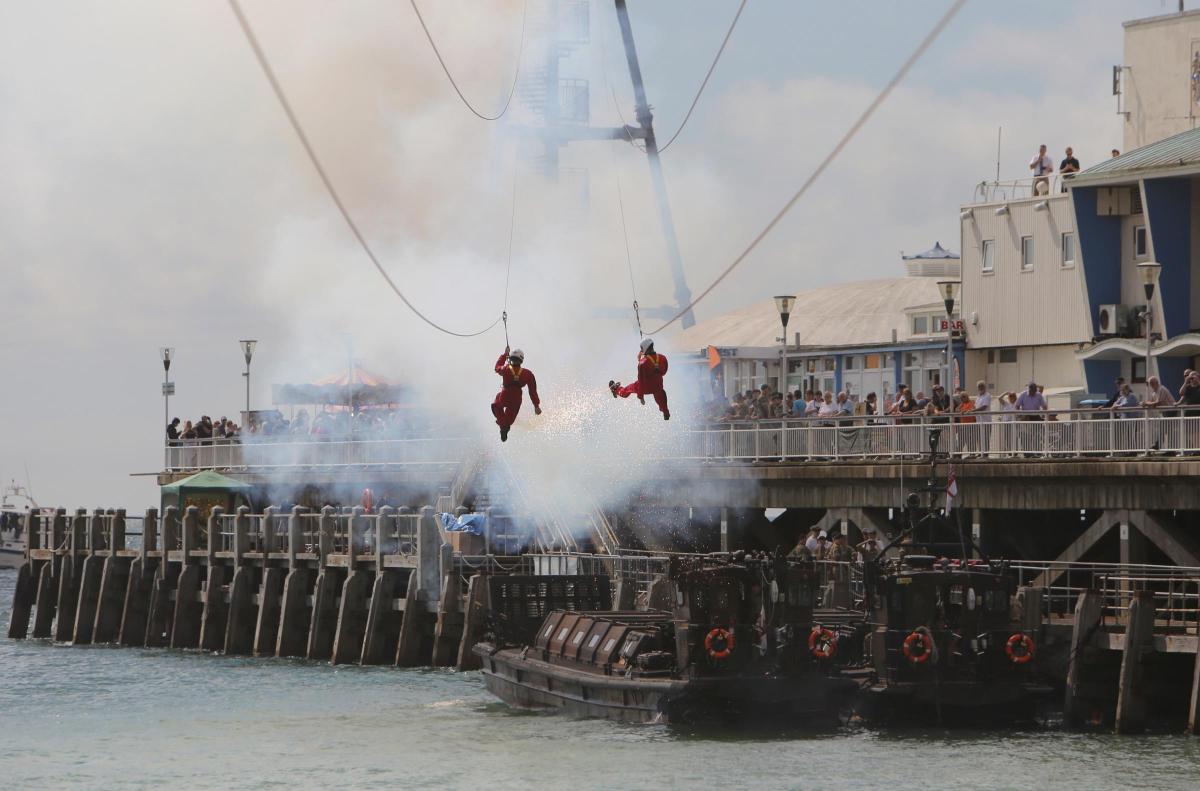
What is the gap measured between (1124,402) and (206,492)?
30.8m

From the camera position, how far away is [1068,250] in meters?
67.4

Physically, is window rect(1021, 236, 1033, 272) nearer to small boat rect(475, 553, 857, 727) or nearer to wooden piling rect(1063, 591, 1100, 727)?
wooden piling rect(1063, 591, 1100, 727)

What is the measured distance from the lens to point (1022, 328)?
69000 millimetres

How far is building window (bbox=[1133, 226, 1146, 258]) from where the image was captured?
64.4m

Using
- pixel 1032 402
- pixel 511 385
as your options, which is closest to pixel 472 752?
pixel 511 385

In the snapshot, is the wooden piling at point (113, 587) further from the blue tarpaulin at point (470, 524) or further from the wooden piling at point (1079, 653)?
the wooden piling at point (1079, 653)

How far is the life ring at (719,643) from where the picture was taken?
4041 centimetres

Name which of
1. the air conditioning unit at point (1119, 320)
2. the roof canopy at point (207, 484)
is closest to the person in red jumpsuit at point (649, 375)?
the air conditioning unit at point (1119, 320)

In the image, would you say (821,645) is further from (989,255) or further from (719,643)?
(989,255)

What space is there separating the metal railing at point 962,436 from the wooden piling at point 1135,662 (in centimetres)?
786

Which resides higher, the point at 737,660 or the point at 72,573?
the point at 72,573

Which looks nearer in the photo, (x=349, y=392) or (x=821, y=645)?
(x=821, y=645)

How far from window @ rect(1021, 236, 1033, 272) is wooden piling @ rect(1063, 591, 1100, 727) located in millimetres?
28844

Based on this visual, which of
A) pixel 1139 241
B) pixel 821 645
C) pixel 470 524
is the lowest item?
pixel 821 645
